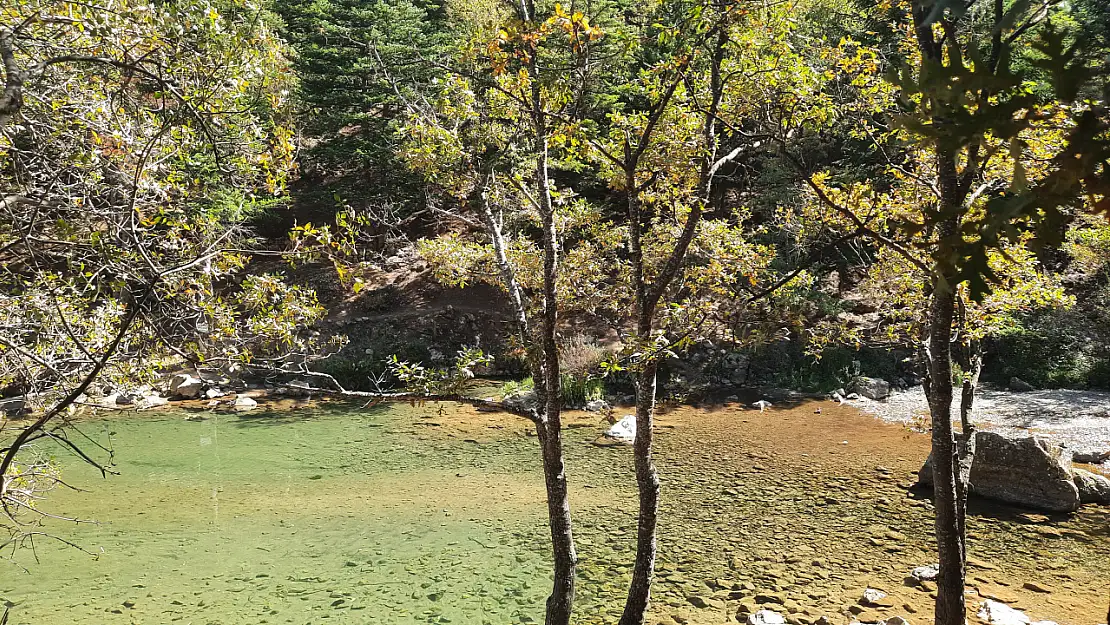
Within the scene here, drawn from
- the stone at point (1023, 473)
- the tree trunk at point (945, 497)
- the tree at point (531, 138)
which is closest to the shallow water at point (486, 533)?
the stone at point (1023, 473)

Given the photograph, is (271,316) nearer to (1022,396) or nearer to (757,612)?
(757,612)

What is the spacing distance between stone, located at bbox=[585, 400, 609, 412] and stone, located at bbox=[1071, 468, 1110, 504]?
943 cm

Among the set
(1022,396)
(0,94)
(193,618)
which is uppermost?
(0,94)

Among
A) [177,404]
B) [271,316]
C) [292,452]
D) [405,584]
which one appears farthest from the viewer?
[177,404]

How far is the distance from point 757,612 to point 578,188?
19445 mm

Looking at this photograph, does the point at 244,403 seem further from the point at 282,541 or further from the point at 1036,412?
the point at 1036,412

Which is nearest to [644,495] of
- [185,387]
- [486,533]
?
[486,533]

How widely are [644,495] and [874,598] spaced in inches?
138

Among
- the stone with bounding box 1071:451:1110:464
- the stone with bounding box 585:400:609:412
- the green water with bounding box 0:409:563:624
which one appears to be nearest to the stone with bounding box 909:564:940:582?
the green water with bounding box 0:409:563:624

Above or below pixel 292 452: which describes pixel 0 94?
above

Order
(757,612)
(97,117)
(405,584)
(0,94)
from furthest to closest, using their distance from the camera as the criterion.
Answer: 1. (405,584)
2. (757,612)
3. (97,117)
4. (0,94)

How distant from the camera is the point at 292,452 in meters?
14.4

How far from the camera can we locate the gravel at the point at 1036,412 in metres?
13.2

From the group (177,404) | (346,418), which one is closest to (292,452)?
(346,418)
